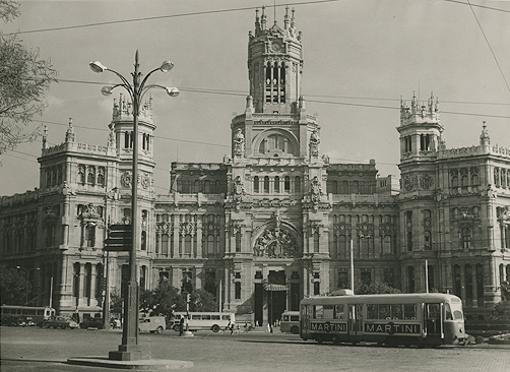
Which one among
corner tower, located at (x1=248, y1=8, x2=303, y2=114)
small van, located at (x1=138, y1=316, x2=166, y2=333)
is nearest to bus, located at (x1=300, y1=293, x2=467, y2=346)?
small van, located at (x1=138, y1=316, x2=166, y2=333)

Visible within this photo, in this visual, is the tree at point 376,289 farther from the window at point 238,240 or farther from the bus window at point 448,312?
the bus window at point 448,312

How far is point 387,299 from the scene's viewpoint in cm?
4422

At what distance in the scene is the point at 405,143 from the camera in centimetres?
9212

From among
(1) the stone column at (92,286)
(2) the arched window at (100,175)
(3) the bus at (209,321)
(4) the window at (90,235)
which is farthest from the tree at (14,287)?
(3) the bus at (209,321)

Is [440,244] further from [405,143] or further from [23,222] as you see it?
[23,222]

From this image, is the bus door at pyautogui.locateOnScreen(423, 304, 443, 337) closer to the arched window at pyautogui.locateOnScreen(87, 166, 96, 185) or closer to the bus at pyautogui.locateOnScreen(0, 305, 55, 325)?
the bus at pyautogui.locateOnScreen(0, 305, 55, 325)

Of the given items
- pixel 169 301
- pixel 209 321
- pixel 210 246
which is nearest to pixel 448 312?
pixel 209 321

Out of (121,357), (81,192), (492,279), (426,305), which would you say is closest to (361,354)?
(426,305)

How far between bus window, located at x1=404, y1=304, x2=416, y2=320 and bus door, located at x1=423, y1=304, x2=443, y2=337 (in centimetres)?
70

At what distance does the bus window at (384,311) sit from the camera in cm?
4388

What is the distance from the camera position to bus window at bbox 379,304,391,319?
43875 mm

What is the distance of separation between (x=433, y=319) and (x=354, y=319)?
5252mm

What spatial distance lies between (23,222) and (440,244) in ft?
161

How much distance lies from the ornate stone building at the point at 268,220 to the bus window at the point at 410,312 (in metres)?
44.0
